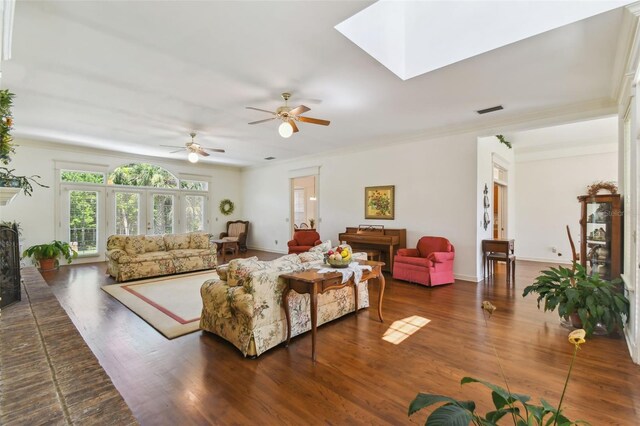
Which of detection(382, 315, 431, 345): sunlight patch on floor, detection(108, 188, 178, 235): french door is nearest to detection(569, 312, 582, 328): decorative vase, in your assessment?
detection(382, 315, 431, 345): sunlight patch on floor

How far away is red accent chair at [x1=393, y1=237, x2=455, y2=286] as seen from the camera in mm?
5043

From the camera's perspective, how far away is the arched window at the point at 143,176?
26.5 feet

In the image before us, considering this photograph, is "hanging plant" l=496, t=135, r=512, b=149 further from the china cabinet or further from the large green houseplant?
the large green houseplant

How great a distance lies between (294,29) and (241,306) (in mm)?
2487

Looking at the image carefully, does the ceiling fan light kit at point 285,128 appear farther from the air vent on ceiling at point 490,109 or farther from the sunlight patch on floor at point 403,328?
the air vent on ceiling at point 490,109

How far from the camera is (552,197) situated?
7484mm

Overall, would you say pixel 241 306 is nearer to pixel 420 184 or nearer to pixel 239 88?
pixel 239 88

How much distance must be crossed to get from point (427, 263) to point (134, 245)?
5.64m

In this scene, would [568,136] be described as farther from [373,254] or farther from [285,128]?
[285,128]

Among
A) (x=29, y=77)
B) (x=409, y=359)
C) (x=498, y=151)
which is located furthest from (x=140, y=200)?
(x=498, y=151)

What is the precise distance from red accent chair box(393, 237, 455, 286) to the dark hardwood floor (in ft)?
4.16

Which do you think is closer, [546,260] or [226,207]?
[546,260]

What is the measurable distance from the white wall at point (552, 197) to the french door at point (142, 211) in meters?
10.0

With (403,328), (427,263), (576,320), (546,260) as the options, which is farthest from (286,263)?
(546,260)
